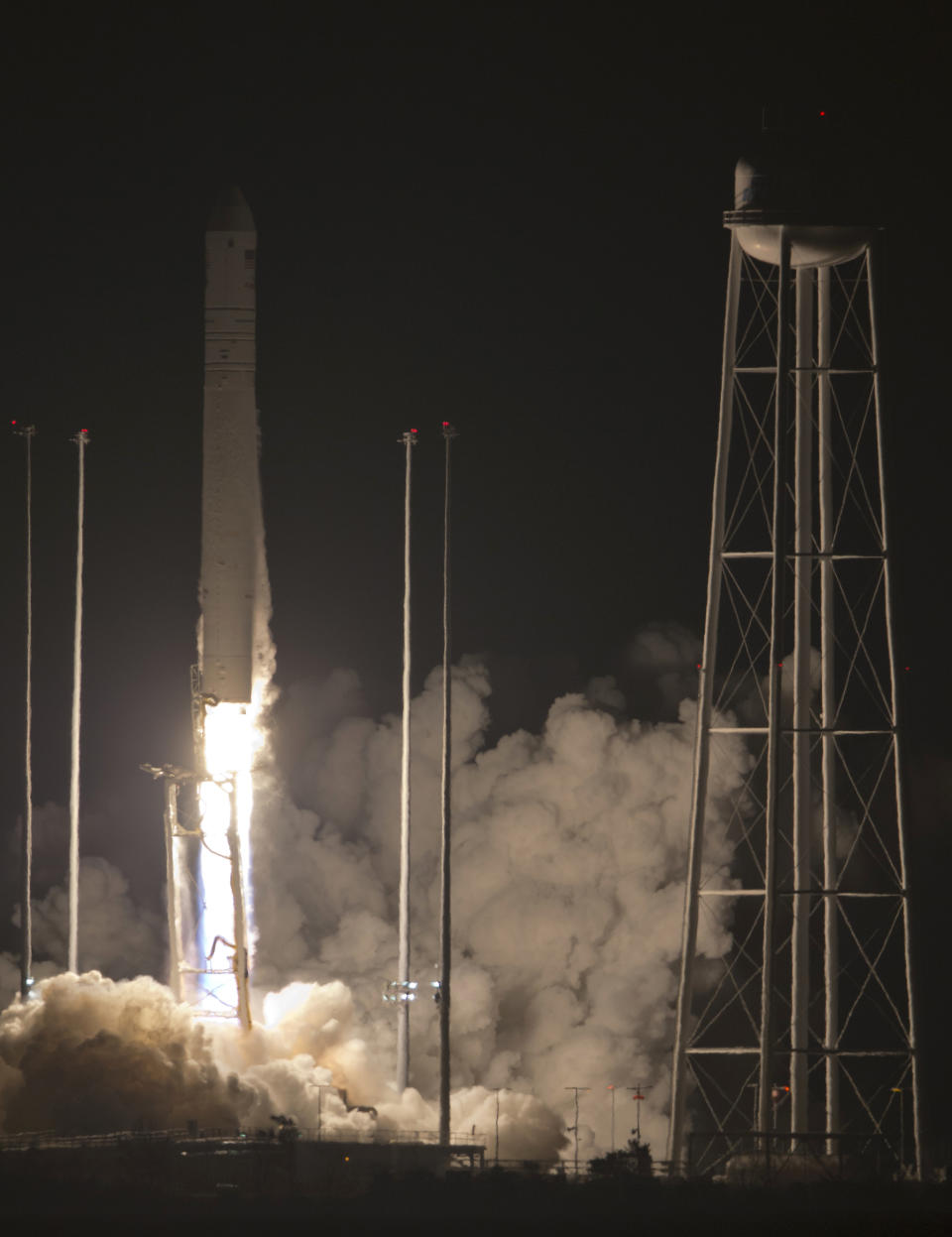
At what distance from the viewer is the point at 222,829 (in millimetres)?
55250

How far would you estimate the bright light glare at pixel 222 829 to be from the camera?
178 ft

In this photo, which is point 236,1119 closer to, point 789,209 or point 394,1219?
point 394,1219

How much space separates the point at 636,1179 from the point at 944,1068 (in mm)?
30523

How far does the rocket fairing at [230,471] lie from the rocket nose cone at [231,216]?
20 millimetres

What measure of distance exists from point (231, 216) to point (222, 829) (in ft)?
41.4

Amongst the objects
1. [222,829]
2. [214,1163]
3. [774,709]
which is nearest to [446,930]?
[214,1163]

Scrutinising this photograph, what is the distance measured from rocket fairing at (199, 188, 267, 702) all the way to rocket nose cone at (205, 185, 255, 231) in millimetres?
20

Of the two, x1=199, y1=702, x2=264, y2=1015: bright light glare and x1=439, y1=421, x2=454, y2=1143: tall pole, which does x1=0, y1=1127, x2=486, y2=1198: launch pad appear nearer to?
x1=439, y1=421, x2=454, y2=1143: tall pole

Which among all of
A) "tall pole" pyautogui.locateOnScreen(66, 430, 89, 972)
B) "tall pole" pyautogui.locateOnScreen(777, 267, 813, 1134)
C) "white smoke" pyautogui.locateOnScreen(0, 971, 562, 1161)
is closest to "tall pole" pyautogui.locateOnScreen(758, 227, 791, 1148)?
"tall pole" pyautogui.locateOnScreen(777, 267, 813, 1134)

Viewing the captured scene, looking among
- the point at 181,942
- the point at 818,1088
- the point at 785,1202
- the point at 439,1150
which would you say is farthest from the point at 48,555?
the point at 785,1202

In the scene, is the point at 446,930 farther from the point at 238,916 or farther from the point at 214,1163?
the point at 214,1163

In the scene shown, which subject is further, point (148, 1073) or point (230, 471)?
point (230, 471)

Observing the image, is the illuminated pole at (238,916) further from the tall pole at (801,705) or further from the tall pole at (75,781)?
the tall pole at (801,705)

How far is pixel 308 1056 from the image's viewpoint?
54344mm
